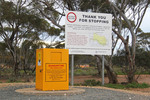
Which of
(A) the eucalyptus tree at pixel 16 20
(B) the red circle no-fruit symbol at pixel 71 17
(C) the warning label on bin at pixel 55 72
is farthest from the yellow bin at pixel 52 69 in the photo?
(A) the eucalyptus tree at pixel 16 20

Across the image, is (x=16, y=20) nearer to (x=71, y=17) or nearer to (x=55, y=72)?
(x=71, y=17)

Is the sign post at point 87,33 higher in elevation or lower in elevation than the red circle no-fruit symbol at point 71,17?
lower

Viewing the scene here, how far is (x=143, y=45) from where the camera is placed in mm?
37875

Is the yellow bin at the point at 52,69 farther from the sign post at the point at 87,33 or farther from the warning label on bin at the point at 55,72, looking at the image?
the sign post at the point at 87,33

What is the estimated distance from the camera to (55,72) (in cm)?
842

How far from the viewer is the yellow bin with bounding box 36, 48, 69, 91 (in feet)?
27.2

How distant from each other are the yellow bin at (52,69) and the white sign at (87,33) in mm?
3979

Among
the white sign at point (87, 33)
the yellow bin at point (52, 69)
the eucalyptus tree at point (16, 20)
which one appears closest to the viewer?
the yellow bin at point (52, 69)

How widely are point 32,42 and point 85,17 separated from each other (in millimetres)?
21116

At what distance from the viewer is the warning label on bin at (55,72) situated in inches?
328

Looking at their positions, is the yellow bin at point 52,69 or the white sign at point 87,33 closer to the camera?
the yellow bin at point 52,69

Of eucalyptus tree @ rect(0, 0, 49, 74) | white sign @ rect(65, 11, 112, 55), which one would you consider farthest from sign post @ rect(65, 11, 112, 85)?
eucalyptus tree @ rect(0, 0, 49, 74)

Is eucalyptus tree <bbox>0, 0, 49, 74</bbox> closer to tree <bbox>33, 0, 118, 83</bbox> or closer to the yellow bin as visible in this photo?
tree <bbox>33, 0, 118, 83</bbox>

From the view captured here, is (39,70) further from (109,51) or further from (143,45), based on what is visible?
(143,45)
